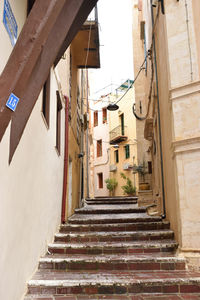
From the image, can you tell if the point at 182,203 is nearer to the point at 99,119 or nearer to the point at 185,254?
the point at 185,254

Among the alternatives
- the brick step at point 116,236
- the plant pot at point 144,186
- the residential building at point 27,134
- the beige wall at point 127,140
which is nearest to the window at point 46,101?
the residential building at point 27,134

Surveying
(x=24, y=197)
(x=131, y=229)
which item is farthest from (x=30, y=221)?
(x=131, y=229)

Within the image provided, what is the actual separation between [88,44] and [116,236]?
21.7 ft

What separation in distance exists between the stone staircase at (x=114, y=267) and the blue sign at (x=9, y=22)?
3.19m

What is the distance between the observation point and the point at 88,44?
31.5 ft

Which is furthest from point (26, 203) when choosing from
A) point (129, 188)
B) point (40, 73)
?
point (129, 188)

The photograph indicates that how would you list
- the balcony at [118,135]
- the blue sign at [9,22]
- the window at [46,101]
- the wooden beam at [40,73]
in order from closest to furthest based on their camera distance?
1. the wooden beam at [40,73]
2. the blue sign at [9,22]
3. the window at [46,101]
4. the balcony at [118,135]

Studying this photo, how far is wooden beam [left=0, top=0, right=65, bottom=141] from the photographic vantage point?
2150mm

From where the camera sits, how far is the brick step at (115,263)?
181 inches

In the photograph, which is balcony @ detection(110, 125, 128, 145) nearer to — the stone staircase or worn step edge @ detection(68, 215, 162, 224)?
worn step edge @ detection(68, 215, 162, 224)

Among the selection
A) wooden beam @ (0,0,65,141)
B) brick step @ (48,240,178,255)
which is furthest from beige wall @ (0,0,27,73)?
brick step @ (48,240,178,255)

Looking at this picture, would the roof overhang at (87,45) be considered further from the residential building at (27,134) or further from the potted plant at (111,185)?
the potted plant at (111,185)

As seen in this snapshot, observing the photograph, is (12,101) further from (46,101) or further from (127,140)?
(127,140)

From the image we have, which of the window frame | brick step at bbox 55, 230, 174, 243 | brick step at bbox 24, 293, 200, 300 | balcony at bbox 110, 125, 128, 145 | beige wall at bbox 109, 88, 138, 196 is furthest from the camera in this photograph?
the window frame
